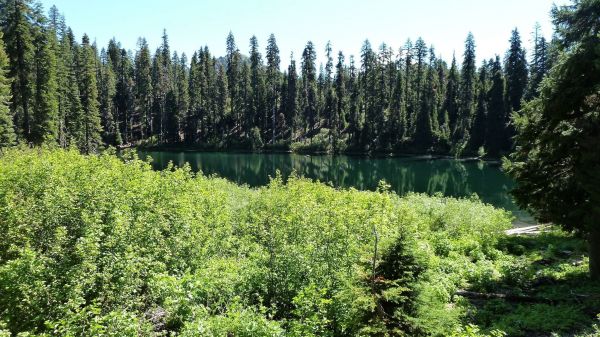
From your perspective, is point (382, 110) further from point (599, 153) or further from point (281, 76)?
point (599, 153)

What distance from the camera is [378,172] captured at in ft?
191

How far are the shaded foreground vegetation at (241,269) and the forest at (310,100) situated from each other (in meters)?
55.6

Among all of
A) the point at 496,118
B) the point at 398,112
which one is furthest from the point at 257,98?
the point at 496,118

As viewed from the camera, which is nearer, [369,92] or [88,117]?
[88,117]

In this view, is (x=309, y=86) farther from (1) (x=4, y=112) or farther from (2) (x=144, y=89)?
(1) (x=4, y=112)

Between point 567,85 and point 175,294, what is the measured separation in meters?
12.3

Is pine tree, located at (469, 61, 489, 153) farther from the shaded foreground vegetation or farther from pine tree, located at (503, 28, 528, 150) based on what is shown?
the shaded foreground vegetation

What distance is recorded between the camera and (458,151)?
74.9 metres

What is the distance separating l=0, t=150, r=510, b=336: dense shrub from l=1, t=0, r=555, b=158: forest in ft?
183

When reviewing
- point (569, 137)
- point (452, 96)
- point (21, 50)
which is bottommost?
point (569, 137)

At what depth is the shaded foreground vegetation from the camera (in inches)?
273

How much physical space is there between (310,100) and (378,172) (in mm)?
42541

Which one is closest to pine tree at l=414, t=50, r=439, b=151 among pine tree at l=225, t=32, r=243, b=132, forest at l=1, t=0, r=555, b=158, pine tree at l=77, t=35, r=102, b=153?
forest at l=1, t=0, r=555, b=158

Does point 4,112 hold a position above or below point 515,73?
below
